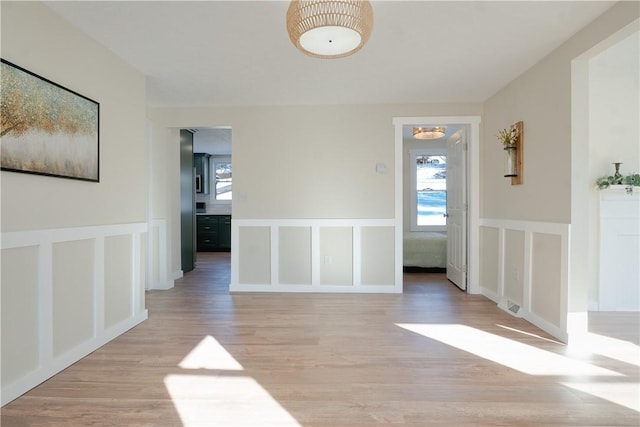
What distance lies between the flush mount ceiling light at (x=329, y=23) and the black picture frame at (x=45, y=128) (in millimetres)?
1531

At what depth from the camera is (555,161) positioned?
9.06ft

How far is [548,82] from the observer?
2.87 m

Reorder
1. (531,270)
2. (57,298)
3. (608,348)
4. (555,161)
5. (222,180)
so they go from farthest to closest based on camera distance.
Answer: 1. (222,180)
2. (531,270)
3. (555,161)
4. (608,348)
5. (57,298)

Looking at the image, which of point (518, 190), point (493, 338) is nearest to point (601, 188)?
point (518, 190)

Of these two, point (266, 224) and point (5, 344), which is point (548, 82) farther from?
point (5, 344)

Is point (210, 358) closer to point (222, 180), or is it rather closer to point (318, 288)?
point (318, 288)

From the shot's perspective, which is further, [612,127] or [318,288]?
[318,288]

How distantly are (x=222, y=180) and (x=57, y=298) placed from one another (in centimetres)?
671

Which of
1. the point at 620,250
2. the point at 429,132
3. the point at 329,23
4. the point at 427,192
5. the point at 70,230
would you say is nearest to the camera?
the point at 329,23

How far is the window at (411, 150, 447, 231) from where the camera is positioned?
6.90 m

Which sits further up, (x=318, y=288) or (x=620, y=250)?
(x=620, y=250)

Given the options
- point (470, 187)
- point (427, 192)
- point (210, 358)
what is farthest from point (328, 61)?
point (427, 192)

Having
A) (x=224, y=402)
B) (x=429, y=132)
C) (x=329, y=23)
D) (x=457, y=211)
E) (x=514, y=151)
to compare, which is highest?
(x=429, y=132)

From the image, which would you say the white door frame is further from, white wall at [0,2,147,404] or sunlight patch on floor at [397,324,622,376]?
white wall at [0,2,147,404]
